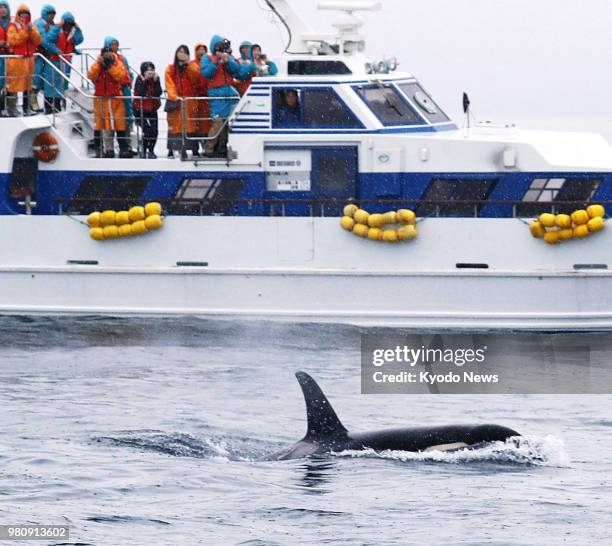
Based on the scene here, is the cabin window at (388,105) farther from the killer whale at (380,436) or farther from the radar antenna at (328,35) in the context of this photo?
the killer whale at (380,436)

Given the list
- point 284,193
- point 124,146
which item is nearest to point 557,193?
point 284,193

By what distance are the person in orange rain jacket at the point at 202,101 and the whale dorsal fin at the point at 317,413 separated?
9.35 m

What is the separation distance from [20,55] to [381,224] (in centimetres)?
652

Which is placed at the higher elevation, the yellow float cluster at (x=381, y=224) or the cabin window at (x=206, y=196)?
the cabin window at (x=206, y=196)

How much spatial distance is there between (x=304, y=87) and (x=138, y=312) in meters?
4.45

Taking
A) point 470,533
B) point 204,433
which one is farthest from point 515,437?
point 204,433

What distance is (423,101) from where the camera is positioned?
2906 centimetres

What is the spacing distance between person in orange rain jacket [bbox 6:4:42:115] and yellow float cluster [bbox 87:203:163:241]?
2.32m

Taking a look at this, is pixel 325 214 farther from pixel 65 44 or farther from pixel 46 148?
pixel 65 44

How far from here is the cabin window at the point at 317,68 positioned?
2844cm

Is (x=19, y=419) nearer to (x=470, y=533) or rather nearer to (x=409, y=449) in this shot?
(x=409, y=449)

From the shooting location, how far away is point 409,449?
2039 cm

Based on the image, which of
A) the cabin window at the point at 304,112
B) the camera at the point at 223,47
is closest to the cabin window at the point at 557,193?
the cabin window at the point at 304,112

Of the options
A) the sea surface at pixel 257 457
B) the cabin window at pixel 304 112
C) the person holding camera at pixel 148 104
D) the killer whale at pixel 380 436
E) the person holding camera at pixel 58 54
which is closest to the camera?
the sea surface at pixel 257 457
